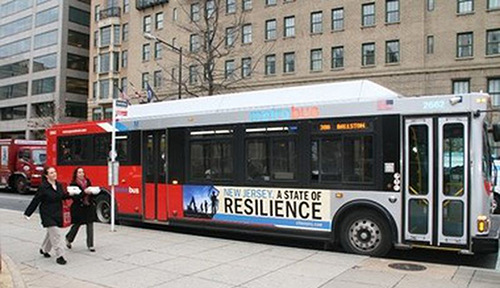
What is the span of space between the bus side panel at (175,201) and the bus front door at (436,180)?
547 cm

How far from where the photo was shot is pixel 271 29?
→ 45094 millimetres

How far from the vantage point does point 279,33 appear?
44.4 m

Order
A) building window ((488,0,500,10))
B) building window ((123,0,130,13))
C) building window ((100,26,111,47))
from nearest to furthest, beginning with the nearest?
1. building window ((488,0,500,10))
2. building window ((123,0,130,13))
3. building window ((100,26,111,47))

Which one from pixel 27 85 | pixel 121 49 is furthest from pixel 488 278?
pixel 27 85

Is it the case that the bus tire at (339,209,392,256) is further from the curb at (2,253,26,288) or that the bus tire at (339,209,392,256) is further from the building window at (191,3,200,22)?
the building window at (191,3,200,22)

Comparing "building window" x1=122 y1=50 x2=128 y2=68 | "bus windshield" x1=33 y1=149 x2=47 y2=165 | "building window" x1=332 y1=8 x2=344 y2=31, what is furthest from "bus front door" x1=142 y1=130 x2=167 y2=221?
"building window" x1=122 y1=50 x2=128 y2=68

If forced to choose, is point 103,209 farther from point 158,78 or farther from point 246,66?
point 158,78

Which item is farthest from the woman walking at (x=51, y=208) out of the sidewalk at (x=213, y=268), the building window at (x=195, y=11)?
the building window at (x=195, y=11)

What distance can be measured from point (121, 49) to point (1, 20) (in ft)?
117

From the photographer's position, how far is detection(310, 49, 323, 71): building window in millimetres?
42031

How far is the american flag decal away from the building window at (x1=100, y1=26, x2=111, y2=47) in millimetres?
57321

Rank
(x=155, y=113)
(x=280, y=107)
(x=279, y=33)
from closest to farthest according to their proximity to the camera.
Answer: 1. (x=280, y=107)
2. (x=155, y=113)
3. (x=279, y=33)

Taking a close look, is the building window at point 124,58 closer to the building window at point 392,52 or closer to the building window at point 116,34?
the building window at point 116,34

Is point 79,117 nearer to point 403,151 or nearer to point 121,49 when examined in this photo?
point 121,49
